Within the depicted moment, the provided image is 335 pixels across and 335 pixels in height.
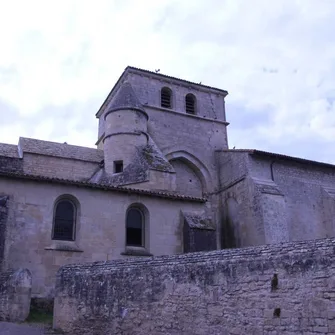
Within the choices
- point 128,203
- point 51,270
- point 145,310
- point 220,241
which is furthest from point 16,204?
point 220,241

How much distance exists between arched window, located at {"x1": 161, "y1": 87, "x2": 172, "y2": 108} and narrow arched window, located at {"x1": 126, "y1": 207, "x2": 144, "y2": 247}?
36.8 ft

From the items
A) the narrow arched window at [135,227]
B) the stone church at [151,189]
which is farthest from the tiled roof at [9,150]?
the narrow arched window at [135,227]

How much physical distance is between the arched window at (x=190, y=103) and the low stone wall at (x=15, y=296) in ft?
55.7

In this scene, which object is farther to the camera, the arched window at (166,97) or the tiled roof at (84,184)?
the arched window at (166,97)

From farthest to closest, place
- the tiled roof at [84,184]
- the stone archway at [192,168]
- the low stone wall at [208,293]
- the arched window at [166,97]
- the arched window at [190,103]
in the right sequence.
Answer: the arched window at [190,103] → the arched window at [166,97] → the stone archway at [192,168] → the tiled roof at [84,184] → the low stone wall at [208,293]

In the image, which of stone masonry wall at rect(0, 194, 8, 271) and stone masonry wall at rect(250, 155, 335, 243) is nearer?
stone masonry wall at rect(0, 194, 8, 271)

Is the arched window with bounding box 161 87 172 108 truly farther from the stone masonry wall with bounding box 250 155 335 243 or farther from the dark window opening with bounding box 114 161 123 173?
the stone masonry wall with bounding box 250 155 335 243

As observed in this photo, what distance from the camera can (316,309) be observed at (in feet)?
19.5

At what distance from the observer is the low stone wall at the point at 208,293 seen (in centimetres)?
610

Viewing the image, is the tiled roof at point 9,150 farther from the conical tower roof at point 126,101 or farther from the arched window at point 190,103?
the arched window at point 190,103

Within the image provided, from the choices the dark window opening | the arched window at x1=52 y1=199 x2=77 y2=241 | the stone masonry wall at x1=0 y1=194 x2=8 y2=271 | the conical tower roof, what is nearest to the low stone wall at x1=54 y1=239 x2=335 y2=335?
the stone masonry wall at x1=0 y1=194 x2=8 y2=271

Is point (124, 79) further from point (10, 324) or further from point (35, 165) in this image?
point (10, 324)

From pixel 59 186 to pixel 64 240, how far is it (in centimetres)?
178

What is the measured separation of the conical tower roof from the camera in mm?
20859
